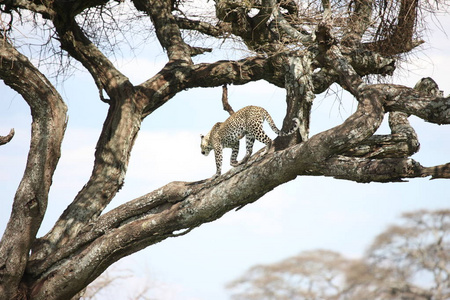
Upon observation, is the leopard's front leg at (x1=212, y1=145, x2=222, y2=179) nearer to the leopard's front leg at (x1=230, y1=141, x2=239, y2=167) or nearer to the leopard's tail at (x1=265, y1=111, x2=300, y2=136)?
the leopard's front leg at (x1=230, y1=141, x2=239, y2=167)

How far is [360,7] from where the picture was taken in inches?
317

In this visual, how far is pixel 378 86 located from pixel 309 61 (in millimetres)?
1006

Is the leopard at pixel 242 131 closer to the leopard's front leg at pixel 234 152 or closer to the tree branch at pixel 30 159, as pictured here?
the leopard's front leg at pixel 234 152

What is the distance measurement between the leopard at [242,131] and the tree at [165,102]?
0.32 m

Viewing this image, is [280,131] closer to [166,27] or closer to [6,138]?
[166,27]

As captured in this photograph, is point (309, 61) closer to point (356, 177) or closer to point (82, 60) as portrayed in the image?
point (356, 177)

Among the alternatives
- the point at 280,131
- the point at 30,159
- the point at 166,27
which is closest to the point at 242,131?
the point at 280,131

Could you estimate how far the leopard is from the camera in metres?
7.62

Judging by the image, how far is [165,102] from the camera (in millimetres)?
8703

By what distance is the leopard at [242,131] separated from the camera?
25.0ft

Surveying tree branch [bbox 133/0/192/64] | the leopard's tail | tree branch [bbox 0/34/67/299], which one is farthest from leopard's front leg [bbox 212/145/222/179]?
tree branch [bbox 0/34/67/299]

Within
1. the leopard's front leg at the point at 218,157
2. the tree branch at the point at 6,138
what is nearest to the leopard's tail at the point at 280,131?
the leopard's front leg at the point at 218,157

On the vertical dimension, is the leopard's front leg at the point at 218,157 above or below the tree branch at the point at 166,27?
below

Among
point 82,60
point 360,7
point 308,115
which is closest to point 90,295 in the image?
point 82,60
